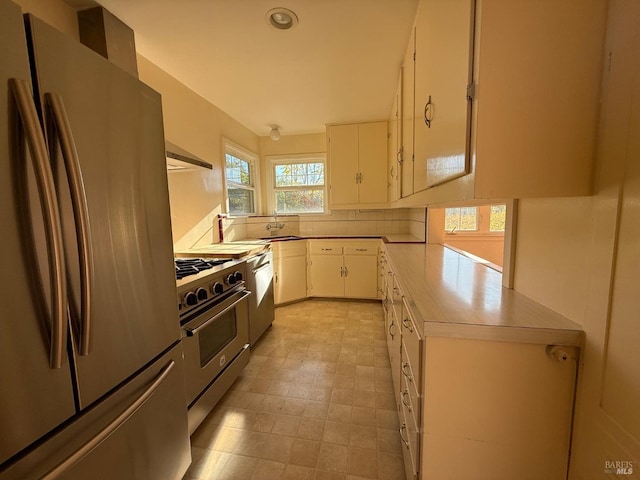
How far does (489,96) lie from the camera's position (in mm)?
689

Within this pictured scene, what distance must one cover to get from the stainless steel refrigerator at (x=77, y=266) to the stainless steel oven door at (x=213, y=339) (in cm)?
33

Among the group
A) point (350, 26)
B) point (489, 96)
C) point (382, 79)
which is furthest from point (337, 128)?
point (489, 96)

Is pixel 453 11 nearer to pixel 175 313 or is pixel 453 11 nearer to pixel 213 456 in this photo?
pixel 175 313

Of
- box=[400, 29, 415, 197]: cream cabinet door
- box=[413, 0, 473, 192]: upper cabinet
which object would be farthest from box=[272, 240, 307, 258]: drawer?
box=[413, 0, 473, 192]: upper cabinet

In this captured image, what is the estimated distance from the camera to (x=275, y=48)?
70.4 inches

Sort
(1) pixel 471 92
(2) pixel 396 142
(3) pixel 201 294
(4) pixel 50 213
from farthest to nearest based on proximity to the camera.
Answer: (2) pixel 396 142 → (3) pixel 201 294 → (1) pixel 471 92 → (4) pixel 50 213

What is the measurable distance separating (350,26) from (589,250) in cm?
172

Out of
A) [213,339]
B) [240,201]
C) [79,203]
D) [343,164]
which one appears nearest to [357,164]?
[343,164]

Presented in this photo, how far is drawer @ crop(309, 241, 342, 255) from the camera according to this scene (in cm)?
342

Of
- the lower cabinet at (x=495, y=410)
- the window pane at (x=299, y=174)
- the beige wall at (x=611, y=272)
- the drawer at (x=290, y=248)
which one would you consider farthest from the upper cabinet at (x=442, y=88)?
the window pane at (x=299, y=174)

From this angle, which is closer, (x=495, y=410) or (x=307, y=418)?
(x=495, y=410)

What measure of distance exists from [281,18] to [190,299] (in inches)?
66.8

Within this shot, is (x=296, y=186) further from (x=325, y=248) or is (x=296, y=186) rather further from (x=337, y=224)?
(x=325, y=248)

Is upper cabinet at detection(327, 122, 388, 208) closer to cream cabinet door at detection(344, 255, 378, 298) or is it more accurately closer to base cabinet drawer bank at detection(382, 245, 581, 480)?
cream cabinet door at detection(344, 255, 378, 298)
